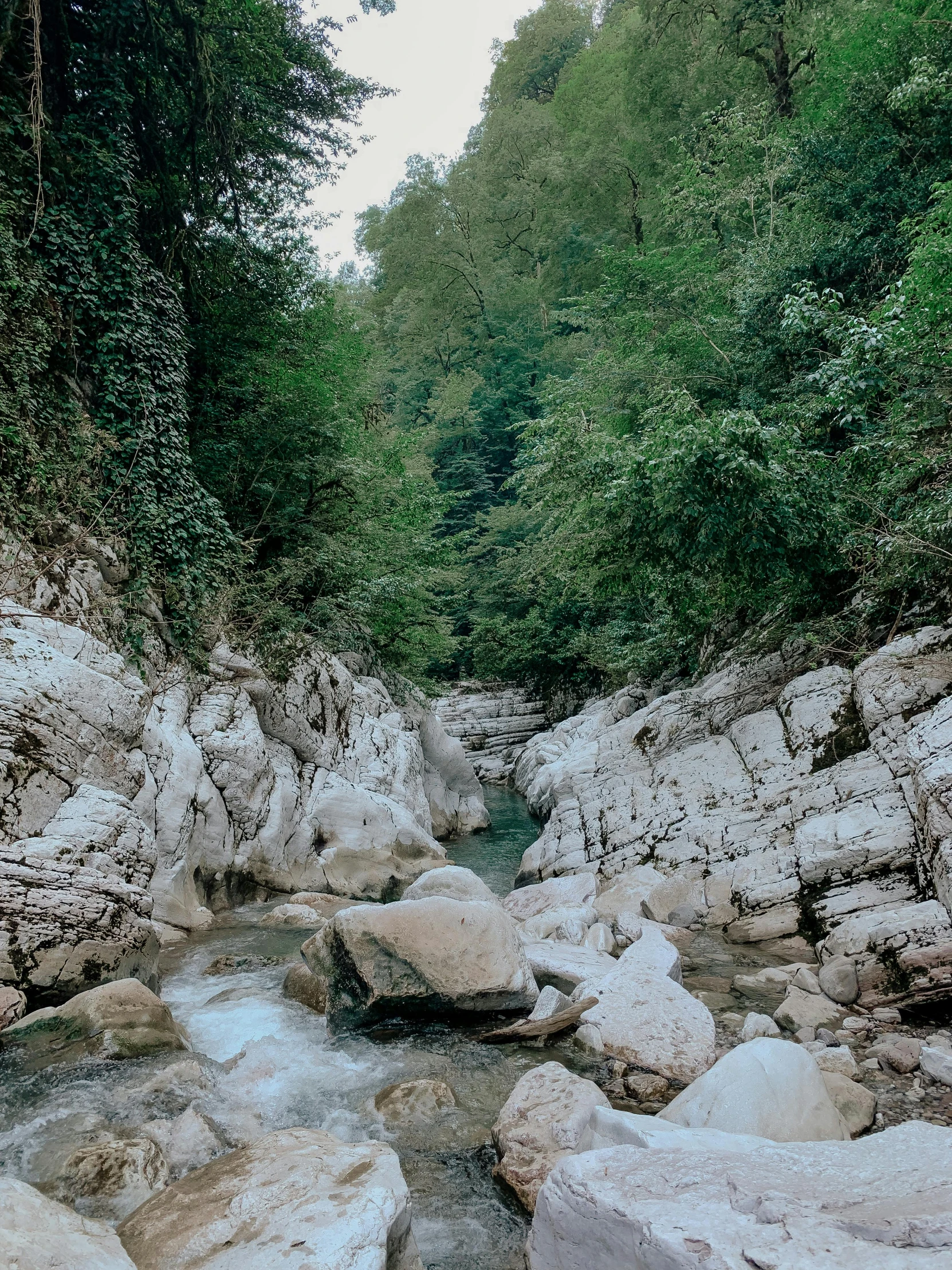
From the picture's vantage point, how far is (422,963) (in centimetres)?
489

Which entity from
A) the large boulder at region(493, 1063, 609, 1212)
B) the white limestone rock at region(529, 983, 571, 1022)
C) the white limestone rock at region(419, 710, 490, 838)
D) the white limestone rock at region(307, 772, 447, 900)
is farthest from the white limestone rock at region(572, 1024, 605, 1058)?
Answer: the white limestone rock at region(419, 710, 490, 838)

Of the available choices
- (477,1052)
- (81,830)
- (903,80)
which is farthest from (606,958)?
(903,80)

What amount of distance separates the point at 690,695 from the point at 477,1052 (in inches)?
305

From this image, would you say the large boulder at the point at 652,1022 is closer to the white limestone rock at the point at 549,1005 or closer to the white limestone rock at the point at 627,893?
the white limestone rock at the point at 549,1005

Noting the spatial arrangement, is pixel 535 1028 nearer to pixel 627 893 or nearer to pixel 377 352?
pixel 627 893

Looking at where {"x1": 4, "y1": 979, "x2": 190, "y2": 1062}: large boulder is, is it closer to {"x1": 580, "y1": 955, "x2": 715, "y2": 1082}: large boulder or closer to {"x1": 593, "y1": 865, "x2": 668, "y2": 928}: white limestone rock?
{"x1": 580, "y1": 955, "x2": 715, "y2": 1082}: large boulder

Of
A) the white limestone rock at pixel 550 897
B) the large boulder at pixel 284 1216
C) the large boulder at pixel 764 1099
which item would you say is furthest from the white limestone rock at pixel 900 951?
the large boulder at pixel 284 1216

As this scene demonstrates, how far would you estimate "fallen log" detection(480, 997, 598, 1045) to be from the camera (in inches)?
187

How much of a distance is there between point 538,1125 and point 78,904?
3.22 metres

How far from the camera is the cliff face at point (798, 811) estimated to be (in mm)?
5379

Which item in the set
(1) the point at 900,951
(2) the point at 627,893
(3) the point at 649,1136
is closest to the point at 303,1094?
(3) the point at 649,1136

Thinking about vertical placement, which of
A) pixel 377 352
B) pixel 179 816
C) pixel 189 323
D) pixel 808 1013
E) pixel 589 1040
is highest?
pixel 377 352

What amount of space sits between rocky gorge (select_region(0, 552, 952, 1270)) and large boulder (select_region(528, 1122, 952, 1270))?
0.01 meters

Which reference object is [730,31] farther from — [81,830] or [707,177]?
[81,830]
